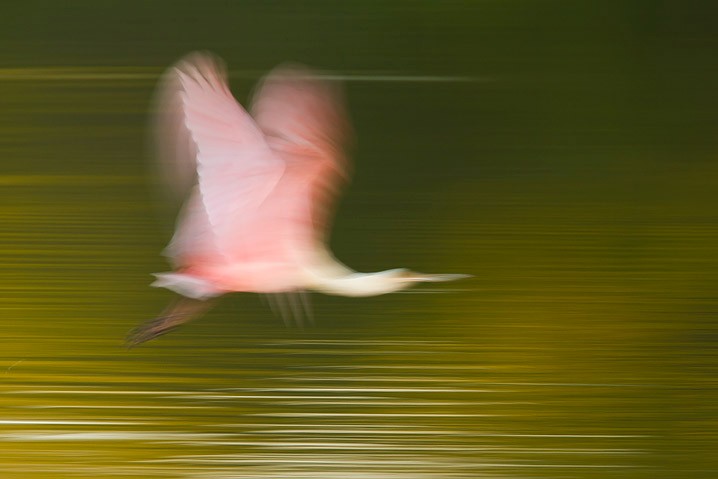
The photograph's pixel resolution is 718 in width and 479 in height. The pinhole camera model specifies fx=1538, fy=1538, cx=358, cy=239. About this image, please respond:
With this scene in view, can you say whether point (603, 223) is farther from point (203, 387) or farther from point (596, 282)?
point (203, 387)

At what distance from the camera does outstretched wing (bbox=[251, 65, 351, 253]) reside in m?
1.49

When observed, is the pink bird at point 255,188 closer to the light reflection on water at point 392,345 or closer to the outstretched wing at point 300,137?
the outstretched wing at point 300,137

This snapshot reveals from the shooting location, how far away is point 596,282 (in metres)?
2.17

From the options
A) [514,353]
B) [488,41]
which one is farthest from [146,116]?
[514,353]

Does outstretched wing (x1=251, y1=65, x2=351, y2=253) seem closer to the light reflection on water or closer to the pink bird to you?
the pink bird

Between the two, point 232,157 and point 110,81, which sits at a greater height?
point 110,81

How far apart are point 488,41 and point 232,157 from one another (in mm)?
1428

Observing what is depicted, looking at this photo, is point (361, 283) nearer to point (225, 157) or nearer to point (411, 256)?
point (225, 157)

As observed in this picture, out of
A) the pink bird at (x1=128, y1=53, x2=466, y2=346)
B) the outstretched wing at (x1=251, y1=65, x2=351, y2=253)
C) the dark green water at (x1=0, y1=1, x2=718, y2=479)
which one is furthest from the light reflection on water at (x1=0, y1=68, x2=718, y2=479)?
the outstretched wing at (x1=251, y1=65, x2=351, y2=253)

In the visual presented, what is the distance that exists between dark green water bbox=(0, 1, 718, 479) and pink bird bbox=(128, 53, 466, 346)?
30cm

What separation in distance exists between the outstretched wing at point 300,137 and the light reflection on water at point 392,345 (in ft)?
1.32

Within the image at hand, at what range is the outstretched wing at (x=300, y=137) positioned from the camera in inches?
58.5

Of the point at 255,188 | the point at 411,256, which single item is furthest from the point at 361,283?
the point at 411,256

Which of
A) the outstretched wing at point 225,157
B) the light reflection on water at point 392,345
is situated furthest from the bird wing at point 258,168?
the light reflection on water at point 392,345
